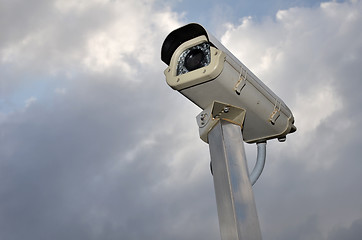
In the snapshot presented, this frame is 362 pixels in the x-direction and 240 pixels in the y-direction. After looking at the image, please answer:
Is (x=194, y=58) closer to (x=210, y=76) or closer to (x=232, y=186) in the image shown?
(x=210, y=76)

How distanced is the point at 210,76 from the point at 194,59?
0.85ft

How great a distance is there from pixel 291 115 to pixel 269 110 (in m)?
0.45

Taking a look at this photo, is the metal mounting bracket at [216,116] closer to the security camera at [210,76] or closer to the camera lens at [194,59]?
the security camera at [210,76]

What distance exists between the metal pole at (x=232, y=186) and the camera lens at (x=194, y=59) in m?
0.42

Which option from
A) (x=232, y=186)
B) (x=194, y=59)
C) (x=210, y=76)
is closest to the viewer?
(x=232, y=186)

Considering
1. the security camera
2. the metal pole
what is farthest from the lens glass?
the metal pole

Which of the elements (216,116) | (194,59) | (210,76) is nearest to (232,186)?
(216,116)

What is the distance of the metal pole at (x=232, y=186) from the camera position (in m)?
2.13

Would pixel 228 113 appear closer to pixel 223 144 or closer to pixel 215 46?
pixel 223 144

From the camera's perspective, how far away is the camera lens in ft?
8.17

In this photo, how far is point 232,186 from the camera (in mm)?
2217

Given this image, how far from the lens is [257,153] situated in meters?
3.03

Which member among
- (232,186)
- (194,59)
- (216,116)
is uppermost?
(194,59)

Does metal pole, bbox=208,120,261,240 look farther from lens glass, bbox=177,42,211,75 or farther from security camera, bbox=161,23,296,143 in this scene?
lens glass, bbox=177,42,211,75
